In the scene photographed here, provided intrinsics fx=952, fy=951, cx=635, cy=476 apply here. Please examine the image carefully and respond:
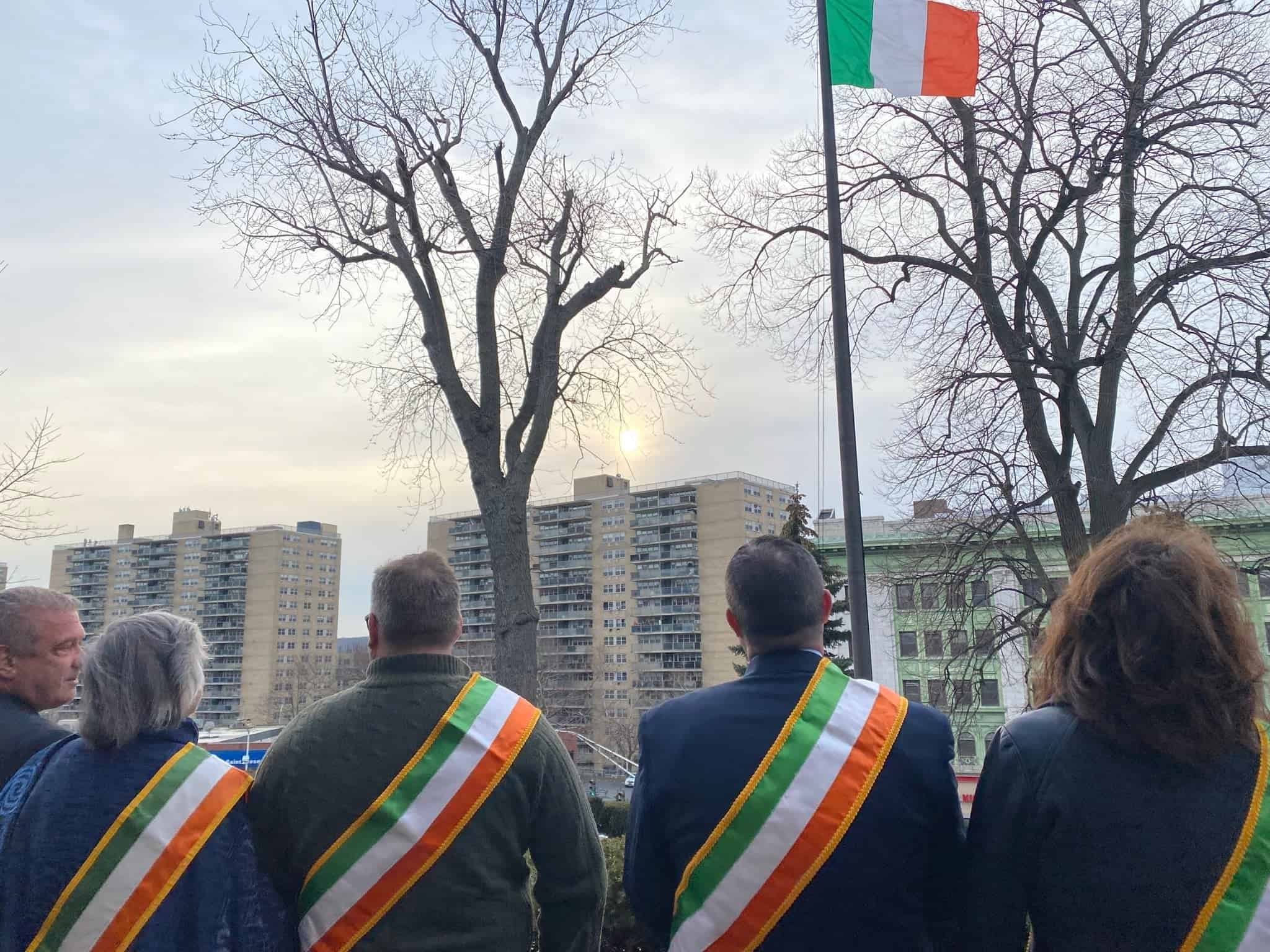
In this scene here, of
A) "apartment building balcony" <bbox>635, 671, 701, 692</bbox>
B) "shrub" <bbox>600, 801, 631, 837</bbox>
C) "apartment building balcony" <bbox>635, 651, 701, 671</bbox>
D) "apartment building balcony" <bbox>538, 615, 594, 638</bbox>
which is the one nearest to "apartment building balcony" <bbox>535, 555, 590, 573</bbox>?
"apartment building balcony" <bbox>538, 615, 594, 638</bbox>

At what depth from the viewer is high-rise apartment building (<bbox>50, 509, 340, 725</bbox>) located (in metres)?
92.8

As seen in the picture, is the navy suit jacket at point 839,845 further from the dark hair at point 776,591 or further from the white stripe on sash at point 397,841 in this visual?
the white stripe on sash at point 397,841

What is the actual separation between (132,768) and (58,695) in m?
0.98

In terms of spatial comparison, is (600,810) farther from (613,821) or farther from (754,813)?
(754,813)

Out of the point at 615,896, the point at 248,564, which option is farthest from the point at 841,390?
the point at 248,564

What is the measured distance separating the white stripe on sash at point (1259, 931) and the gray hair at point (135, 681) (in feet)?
8.99

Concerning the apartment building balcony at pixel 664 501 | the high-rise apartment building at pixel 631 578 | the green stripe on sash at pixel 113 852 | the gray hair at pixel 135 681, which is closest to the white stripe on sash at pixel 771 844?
the green stripe on sash at pixel 113 852

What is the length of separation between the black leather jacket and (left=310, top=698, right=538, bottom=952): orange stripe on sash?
1.31 metres

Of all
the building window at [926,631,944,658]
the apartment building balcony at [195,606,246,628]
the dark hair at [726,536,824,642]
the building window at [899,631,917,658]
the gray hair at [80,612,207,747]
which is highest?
the apartment building balcony at [195,606,246,628]

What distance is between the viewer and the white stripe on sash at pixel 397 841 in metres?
2.63

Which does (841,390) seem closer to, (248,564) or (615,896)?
(615,896)

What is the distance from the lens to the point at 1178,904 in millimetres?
2004

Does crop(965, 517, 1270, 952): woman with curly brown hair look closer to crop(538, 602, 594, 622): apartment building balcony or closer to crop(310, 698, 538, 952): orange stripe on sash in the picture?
crop(310, 698, 538, 952): orange stripe on sash

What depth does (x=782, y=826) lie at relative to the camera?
240 centimetres
